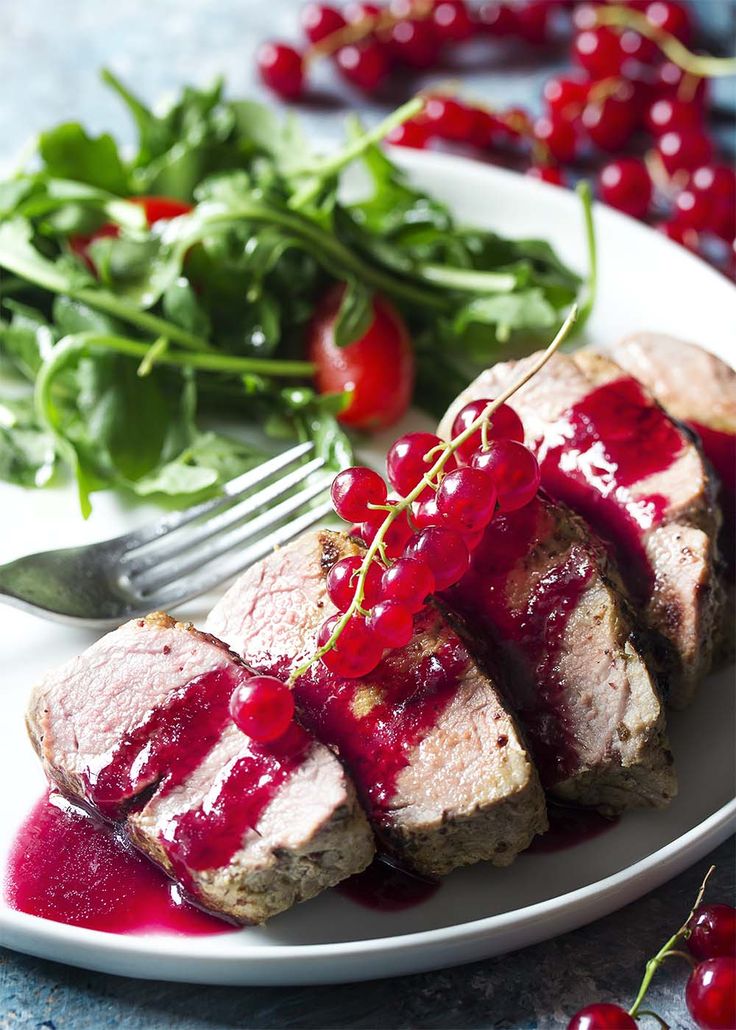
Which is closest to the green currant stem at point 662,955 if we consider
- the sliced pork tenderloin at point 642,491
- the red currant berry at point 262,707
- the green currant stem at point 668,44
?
the sliced pork tenderloin at point 642,491

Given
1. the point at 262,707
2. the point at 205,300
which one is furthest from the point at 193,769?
the point at 205,300

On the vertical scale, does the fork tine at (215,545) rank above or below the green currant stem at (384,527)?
below

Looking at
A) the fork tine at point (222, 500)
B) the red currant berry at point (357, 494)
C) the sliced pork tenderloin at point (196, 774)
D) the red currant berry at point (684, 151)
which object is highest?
the red currant berry at point (357, 494)

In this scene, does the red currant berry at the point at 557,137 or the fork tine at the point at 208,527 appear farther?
the red currant berry at the point at 557,137

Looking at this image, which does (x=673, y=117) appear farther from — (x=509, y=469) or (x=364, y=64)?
(x=509, y=469)

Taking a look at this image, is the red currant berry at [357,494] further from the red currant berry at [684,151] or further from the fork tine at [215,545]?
the red currant berry at [684,151]

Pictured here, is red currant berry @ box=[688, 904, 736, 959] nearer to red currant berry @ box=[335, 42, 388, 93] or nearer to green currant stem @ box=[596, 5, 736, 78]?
green currant stem @ box=[596, 5, 736, 78]

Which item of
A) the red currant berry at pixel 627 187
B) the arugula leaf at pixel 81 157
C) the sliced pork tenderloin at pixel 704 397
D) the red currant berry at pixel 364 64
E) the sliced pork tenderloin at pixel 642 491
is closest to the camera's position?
the sliced pork tenderloin at pixel 642 491

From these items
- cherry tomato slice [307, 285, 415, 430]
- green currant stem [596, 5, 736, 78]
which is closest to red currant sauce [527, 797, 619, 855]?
cherry tomato slice [307, 285, 415, 430]
